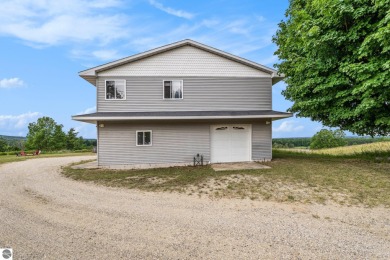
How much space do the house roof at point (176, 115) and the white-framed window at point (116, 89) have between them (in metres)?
1.19

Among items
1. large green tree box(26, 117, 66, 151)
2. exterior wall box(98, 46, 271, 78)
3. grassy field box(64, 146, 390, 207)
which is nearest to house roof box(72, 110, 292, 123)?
exterior wall box(98, 46, 271, 78)

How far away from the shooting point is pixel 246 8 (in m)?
16.2

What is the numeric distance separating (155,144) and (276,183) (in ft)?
24.9

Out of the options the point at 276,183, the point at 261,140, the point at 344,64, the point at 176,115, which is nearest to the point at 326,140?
the point at 261,140

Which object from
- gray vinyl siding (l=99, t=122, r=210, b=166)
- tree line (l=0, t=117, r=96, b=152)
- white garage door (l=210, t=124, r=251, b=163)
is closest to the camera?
gray vinyl siding (l=99, t=122, r=210, b=166)

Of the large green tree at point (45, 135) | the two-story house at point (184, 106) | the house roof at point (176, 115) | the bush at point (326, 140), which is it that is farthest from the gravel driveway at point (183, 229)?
the bush at point (326, 140)

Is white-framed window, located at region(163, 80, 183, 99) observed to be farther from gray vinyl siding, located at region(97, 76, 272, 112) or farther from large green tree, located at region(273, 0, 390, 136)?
large green tree, located at region(273, 0, 390, 136)

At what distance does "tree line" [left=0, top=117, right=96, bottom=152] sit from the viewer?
4253cm

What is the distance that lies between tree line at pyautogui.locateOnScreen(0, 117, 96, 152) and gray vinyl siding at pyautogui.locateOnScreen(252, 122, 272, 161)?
4338cm

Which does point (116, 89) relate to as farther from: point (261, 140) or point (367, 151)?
point (367, 151)

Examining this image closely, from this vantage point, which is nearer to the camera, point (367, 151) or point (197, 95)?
point (197, 95)

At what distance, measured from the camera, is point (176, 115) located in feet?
41.7

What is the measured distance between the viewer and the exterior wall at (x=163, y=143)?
43.4ft

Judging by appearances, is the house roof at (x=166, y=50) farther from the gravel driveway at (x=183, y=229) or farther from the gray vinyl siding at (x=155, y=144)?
the gravel driveway at (x=183, y=229)
